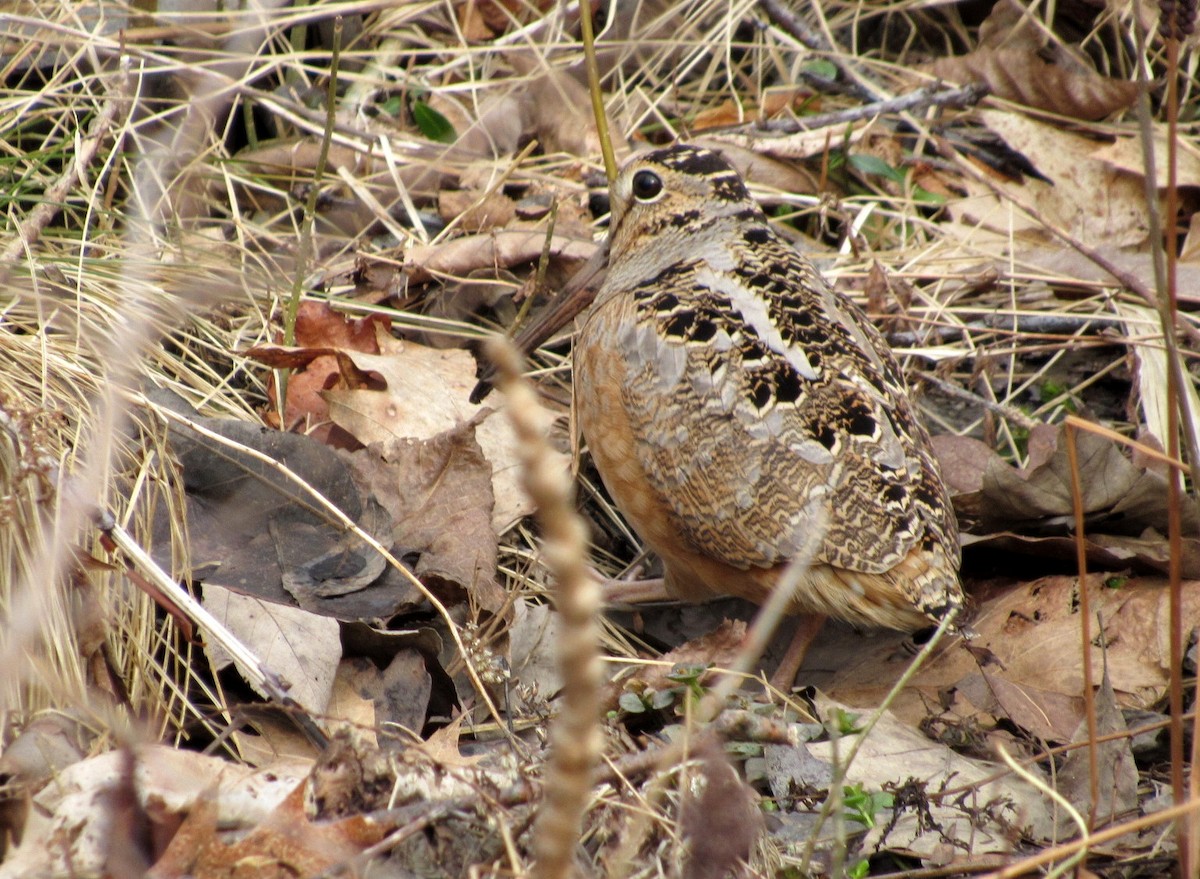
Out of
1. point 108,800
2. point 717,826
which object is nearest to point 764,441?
point 717,826

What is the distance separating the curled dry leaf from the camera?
4.91 meters

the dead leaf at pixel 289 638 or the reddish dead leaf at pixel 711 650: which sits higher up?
the dead leaf at pixel 289 638

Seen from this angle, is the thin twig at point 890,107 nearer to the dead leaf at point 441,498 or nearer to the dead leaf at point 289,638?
the dead leaf at point 441,498

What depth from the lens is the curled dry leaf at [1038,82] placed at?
491 cm

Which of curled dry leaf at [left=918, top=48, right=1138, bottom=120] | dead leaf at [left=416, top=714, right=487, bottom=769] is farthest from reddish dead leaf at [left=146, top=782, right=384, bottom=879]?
curled dry leaf at [left=918, top=48, right=1138, bottom=120]

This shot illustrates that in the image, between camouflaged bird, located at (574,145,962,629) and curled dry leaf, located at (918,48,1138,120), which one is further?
curled dry leaf, located at (918,48,1138,120)

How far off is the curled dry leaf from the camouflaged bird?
1.95 meters

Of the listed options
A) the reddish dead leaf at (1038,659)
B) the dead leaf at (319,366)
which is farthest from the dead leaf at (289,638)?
the reddish dead leaf at (1038,659)

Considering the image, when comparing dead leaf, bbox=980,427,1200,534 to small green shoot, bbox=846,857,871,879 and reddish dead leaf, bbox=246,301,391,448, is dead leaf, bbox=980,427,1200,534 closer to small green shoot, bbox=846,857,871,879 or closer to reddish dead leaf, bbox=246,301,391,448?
small green shoot, bbox=846,857,871,879

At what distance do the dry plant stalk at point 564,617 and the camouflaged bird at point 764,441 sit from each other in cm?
161

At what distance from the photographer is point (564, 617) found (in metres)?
1.12

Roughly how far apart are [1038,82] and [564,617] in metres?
4.55

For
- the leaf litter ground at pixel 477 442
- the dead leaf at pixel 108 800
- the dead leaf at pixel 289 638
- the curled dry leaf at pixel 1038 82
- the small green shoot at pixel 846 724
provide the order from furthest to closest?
the curled dry leaf at pixel 1038 82, the dead leaf at pixel 289 638, the small green shoot at pixel 846 724, the leaf litter ground at pixel 477 442, the dead leaf at pixel 108 800

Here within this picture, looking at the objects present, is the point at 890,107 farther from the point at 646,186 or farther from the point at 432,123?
the point at 432,123
